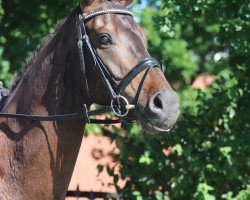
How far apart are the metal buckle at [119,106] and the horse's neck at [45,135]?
251mm

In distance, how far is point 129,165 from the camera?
6137mm

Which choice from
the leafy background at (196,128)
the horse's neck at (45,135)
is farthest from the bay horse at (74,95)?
the leafy background at (196,128)

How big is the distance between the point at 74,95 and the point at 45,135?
0.90 feet

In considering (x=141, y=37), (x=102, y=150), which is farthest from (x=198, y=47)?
(x=141, y=37)

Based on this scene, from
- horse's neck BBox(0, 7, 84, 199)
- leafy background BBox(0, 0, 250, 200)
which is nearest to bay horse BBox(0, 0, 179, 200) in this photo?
horse's neck BBox(0, 7, 84, 199)

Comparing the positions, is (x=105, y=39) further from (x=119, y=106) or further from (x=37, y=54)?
(x=37, y=54)

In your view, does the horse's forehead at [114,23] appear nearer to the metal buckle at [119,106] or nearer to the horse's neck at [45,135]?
the horse's neck at [45,135]

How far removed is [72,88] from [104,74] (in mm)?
244

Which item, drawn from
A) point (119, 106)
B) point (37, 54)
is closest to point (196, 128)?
point (37, 54)

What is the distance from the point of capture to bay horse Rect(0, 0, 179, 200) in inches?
127

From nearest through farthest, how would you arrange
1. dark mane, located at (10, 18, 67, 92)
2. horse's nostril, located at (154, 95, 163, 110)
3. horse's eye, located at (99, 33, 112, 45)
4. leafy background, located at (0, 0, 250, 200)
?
1. horse's nostril, located at (154, 95, 163, 110)
2. horse's eye, located at (99, 33, 112, 45)
3. dark mane, located at (10, 18, 67, 92)
4. leafy background, located at (0, 0, 250, 200)

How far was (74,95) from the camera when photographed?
3.44m

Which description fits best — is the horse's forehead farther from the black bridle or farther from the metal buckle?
the metal buckle

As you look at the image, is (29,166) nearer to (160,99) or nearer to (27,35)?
(160,99)
